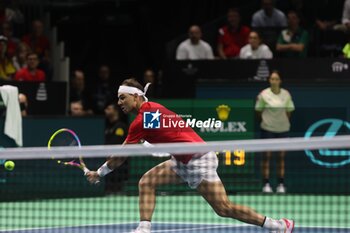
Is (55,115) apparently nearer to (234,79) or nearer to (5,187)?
(5,187)

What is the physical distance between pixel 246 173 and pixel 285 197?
77 centimetres

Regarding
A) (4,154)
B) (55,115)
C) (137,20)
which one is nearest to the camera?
(4,154)

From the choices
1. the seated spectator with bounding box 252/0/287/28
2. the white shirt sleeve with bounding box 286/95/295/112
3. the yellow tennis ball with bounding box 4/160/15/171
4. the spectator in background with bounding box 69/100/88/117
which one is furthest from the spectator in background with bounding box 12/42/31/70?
the white shirt sleeve with bounding box 286/95/295/112

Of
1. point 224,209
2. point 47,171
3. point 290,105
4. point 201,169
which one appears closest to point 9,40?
point 47,171

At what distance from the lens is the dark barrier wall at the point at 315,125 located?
53.2ft

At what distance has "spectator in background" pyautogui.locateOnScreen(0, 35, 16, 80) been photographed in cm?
1811

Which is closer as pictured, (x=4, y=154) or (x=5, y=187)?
(x=4, y=154)

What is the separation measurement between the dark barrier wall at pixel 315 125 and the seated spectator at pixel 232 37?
1.63 m

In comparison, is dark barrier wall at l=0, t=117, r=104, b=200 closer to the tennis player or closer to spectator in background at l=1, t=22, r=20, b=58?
spectator in background at l=1, t=22, r=20, b=58

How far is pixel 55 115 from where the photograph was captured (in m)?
17.1

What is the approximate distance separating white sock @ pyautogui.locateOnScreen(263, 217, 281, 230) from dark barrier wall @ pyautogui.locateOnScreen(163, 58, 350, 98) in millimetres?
6706

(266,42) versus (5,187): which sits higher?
(266,42)

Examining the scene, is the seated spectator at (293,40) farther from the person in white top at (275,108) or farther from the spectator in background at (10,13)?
the spectator in background at (10,13)

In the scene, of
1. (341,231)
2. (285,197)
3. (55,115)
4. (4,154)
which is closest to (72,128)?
(55,115)
